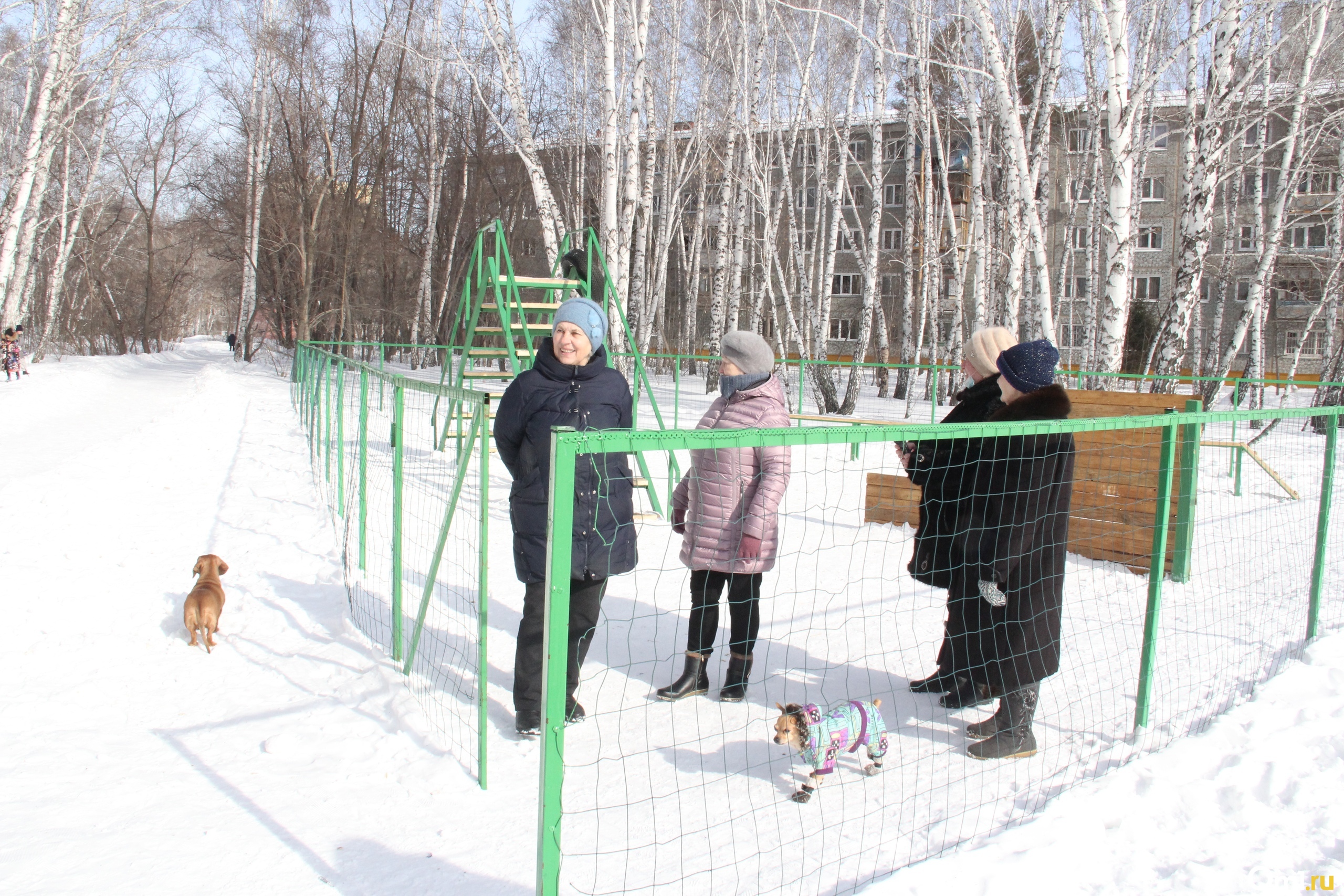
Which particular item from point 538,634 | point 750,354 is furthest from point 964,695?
point 538,634

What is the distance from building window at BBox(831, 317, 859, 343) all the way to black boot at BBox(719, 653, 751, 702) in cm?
3521

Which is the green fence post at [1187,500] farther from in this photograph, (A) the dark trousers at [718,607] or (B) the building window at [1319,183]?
(B) the building window at [1319,183]

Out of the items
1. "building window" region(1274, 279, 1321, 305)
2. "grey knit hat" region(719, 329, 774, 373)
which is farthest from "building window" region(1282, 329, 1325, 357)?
"grey knit hat" region(719, 329, 774, 373)

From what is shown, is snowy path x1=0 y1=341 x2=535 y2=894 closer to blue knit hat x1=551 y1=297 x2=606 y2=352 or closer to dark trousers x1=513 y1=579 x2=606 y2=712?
dark trousers x1=513 y1=579 x2=606 y2=712

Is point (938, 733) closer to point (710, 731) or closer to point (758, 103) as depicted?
point (710, 731)

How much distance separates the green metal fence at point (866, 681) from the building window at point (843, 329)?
105 ft

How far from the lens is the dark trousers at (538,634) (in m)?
3.19

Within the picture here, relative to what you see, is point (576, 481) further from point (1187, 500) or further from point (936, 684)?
point (1187, 500)

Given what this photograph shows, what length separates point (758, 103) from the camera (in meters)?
17.6

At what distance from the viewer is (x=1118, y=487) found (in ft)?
19.7

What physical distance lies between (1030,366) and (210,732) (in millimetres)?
3345

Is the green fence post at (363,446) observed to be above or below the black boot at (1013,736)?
above

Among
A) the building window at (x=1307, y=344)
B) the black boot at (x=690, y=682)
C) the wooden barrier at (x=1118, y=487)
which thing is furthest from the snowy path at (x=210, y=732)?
the building window at (x=1307, y=344)

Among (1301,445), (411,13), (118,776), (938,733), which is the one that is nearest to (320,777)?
(118,776)
